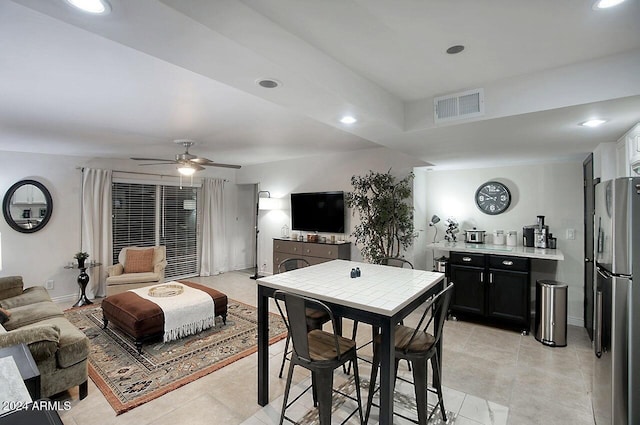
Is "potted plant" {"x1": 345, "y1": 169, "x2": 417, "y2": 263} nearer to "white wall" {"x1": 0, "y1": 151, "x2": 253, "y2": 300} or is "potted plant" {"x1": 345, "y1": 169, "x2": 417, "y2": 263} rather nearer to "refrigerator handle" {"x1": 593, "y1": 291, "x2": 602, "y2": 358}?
"refrigerator handle" {"x1": 593, "y1": 291, "x2": 602, "y2": 358}

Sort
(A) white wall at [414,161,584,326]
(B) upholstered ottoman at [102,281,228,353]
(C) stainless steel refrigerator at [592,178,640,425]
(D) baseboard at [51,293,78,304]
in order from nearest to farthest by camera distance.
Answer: (C) stainless steel refrigerator at [592,178,640,425] → (B) upholstered ottoman at [102,281,228,353] → (A) white wall at [414,161,584,326] → (D) baseboard at [51,293,78,304]

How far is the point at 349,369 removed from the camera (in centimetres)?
288

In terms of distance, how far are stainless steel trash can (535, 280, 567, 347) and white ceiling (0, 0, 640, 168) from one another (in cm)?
159

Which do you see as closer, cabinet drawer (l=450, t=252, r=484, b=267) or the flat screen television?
cabinet drawer (l=450, t=252, r=484, b=267)

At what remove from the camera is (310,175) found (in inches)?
231

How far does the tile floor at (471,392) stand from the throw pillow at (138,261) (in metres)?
2.90

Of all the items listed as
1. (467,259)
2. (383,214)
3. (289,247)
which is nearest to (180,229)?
(289,247)

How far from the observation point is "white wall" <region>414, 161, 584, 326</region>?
4117 mm

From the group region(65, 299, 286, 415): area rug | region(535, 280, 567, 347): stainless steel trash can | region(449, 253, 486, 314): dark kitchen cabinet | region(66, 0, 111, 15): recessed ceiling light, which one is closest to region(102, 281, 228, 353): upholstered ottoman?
region(65, 299, 286, 415): area rug

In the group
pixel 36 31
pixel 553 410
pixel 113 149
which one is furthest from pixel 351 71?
pixel 113 149

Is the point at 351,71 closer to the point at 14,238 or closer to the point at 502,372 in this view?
the point at 502,372

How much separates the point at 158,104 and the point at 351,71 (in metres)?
1.81

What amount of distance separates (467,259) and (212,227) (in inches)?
205

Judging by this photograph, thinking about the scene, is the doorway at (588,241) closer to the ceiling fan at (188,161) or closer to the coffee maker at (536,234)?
the coffee maker at (536,234)
